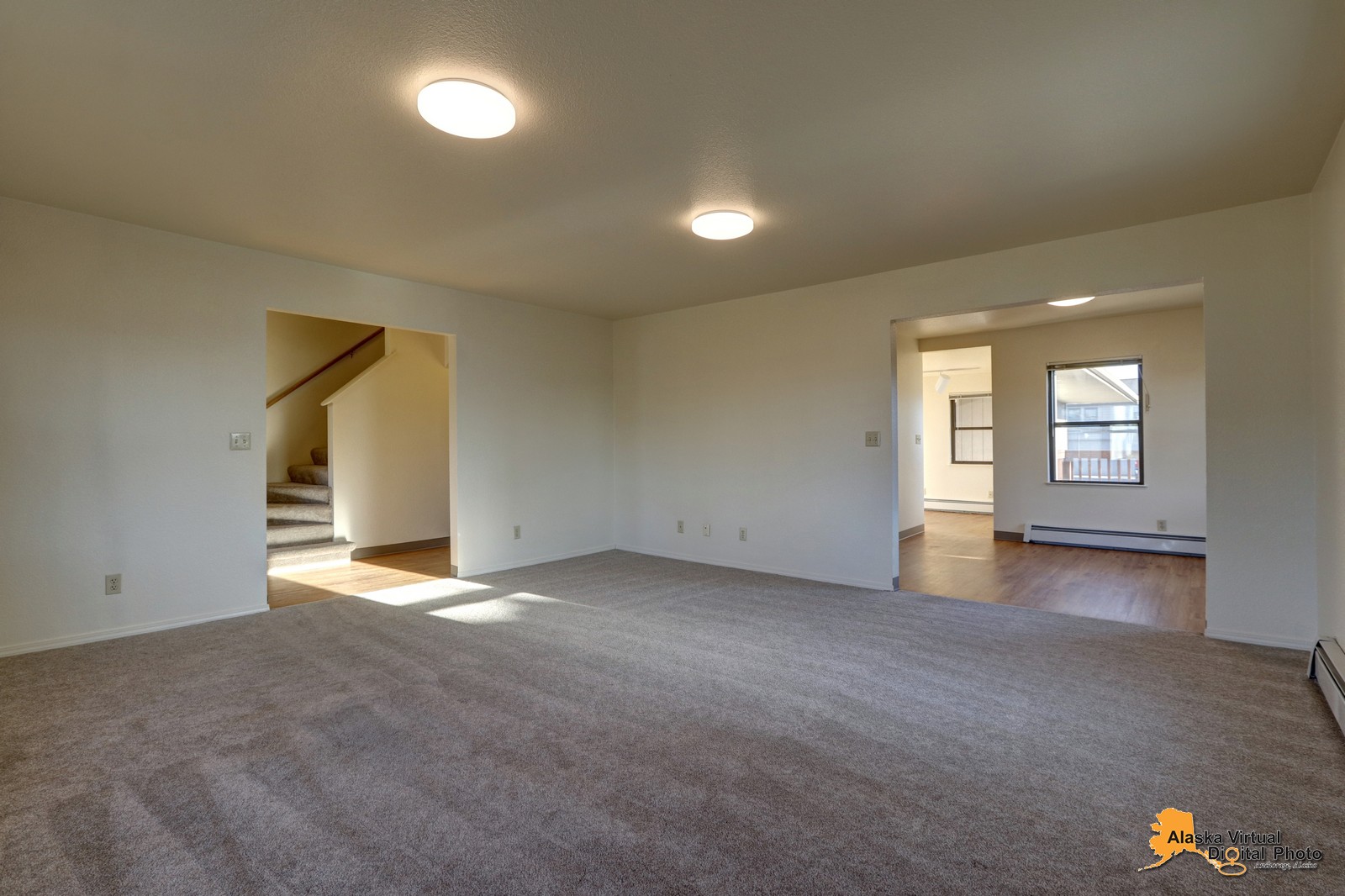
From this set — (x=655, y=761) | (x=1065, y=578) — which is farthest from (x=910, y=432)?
(x=655, y=761)

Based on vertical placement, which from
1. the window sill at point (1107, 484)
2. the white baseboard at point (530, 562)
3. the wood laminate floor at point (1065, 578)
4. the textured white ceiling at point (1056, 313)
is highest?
the textured white ceiling at point (1056, 313)

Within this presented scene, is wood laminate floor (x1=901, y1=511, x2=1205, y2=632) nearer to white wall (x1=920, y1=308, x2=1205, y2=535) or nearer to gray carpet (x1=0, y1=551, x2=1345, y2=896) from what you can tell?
white wall (x1=920, y1=308, x2=1205, y2=535)

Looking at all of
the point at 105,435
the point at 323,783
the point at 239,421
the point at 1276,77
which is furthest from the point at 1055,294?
the point at 105,435

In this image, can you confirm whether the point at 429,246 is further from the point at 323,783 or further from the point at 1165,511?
the point at 1165,511

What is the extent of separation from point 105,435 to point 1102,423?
892cm

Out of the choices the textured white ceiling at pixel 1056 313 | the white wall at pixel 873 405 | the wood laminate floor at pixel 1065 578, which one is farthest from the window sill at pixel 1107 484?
the white wall at pixel 873 405

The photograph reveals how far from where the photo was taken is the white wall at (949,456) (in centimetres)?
1019

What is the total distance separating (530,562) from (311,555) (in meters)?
2.11

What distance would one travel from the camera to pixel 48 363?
3588 millimetres

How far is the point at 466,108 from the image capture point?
2359mm

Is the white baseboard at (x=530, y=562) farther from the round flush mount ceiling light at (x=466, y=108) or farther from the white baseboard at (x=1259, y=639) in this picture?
the white baseboard at (x=1259, y=639)

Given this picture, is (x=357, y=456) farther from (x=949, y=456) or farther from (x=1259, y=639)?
(x=949, y=456)

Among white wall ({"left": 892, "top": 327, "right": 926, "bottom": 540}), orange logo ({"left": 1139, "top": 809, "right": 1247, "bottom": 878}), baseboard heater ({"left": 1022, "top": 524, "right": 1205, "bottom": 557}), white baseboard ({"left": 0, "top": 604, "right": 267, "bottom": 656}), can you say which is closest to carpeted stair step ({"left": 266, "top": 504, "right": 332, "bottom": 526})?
white baseboard ({"left": 0, "top": 604, "right": 267, "bottom": 656})

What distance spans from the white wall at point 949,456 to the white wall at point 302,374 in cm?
870
